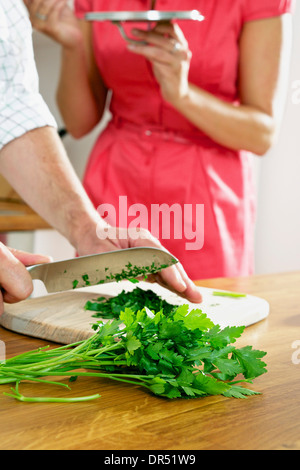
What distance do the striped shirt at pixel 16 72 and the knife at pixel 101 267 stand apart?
0.43m

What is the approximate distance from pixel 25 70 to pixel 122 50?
1.53 ft

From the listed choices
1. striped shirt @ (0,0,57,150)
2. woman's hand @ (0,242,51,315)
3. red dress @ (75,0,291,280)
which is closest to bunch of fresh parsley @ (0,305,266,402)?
woman's hand @ (0,242,51,315)

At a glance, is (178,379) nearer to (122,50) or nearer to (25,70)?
(25,70)

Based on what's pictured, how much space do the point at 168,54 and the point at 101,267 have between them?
800 mm

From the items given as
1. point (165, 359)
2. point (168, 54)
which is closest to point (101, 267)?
point (165, 359)

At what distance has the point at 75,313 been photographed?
970mm

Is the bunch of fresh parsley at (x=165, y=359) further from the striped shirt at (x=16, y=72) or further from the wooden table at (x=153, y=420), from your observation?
the striped shirt at (x=16, y=72)

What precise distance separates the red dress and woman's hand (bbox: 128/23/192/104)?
0.12 m

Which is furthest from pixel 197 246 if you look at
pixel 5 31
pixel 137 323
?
pixel 137 323

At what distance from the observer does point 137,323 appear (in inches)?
26.0

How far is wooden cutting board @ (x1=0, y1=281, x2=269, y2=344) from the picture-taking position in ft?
2.93

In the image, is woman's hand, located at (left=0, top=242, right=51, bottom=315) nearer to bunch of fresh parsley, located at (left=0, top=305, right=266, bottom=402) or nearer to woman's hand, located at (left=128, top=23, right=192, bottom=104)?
bunch of fresh parsley, located at (left=0, top=305, right=266, bottom=402)

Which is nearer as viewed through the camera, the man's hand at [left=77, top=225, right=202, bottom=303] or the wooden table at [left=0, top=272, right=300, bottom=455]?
the wooden table at [left=0, top=272, right=300, bottom=455]

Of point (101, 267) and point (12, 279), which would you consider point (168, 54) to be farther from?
point (12, 279)
